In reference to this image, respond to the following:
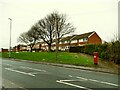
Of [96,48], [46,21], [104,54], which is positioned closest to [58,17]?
[46,21]

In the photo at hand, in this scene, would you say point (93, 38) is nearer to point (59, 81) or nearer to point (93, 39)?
point (93, 39)

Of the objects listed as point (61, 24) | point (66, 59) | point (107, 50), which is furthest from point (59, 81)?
point (61, 24)

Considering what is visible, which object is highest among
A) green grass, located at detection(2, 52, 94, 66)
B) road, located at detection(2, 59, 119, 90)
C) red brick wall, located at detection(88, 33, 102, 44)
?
red brick wall, located at detection(88, 33, 102, 44)

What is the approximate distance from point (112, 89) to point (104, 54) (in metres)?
22.4

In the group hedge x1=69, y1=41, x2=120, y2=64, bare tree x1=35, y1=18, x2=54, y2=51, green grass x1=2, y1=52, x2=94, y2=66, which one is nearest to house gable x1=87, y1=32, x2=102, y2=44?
bare tree x1=35, y1=18, x2=54, y2=51

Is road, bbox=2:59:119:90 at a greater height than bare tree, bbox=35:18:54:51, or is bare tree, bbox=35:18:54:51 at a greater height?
bare tree, bbox=35:18:54:51

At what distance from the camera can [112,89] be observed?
11.1 m

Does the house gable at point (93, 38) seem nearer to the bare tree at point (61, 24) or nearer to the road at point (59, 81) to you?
the bare tree at point (61, 24)

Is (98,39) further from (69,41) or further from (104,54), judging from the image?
(104,54)

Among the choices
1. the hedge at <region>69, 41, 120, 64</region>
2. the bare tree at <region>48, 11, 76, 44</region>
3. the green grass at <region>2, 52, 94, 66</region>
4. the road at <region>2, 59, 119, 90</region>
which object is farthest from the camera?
the bare tree at <region>48, 11, 76, 44</region>

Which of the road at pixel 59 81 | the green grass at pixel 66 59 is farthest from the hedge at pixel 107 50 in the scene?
the road at pixel 59 81

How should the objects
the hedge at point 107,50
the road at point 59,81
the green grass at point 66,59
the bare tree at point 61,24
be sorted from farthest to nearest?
the bare tree at point 61,24 < the green grass at point 66,59 < the hedge at point 107,50 < the road at point 59,81

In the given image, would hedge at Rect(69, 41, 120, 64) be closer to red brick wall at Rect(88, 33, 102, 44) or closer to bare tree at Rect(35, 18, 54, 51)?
bare tree at Rect(35, 18, 54, 51)

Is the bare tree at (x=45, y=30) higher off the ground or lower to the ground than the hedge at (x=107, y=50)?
higher
